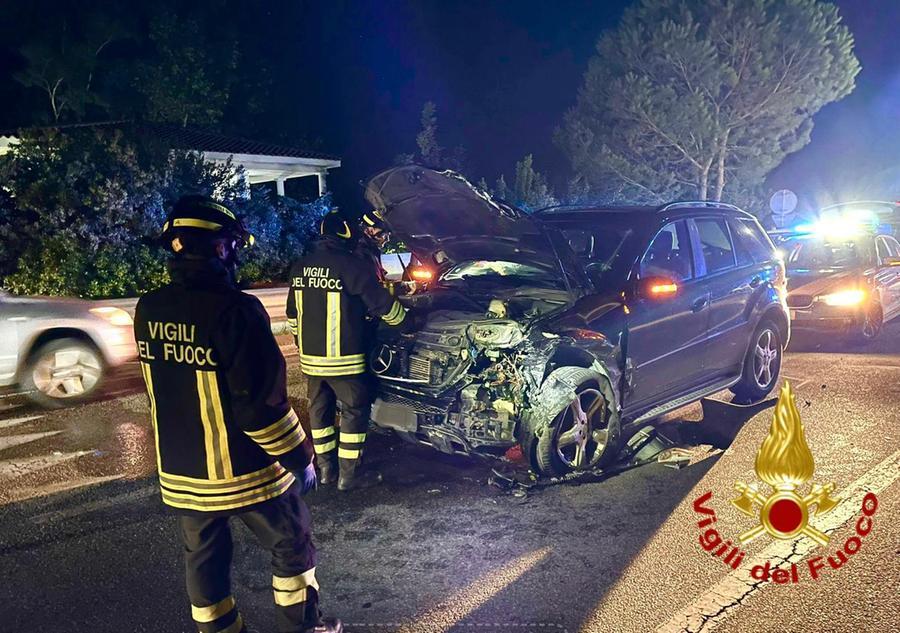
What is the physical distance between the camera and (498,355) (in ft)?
→ 13.9

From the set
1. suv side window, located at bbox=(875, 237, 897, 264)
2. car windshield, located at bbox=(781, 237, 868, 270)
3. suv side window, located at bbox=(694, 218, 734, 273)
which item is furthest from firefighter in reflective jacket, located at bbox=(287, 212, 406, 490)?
suv side window, located at bbox=(875, 237, 897, 264)

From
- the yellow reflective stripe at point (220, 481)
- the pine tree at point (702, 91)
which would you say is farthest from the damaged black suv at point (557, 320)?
the pine tree at point (702, 91)

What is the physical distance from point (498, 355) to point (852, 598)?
211 centimetres

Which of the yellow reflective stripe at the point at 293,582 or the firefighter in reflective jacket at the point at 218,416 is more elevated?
the firefighter in reflective jacket at the point at 218,416

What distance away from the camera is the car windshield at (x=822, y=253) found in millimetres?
9086

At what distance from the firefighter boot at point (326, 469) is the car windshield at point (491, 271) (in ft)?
6.01

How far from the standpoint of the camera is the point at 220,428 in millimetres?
2496

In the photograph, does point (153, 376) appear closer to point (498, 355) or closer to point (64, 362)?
point (498, 355)

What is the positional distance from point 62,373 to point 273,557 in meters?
4.95

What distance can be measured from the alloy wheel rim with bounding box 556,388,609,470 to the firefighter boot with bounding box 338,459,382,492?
1202mm

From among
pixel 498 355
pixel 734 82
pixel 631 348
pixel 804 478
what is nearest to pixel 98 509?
pixel 498 355

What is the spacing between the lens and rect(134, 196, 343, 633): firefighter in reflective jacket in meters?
2.40

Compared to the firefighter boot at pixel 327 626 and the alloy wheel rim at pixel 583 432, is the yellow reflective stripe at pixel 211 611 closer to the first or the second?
the firefighter boot at pixel 327 626

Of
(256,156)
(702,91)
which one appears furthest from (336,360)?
(702,91)
